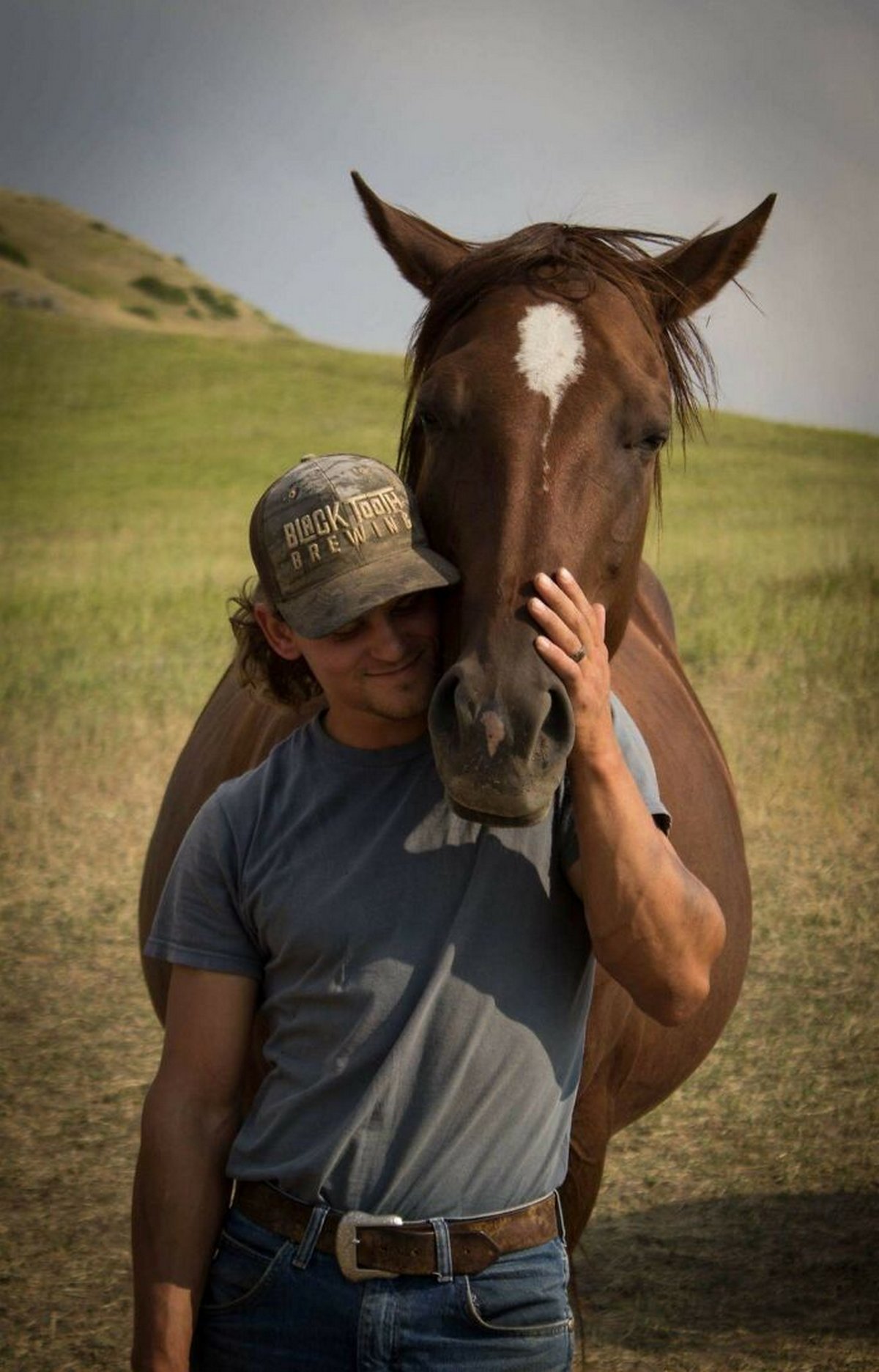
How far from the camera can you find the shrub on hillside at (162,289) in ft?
124

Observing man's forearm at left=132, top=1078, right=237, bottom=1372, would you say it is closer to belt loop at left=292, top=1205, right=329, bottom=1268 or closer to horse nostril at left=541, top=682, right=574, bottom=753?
belt loop at left=292, top=1205, right=329, bottom=1268

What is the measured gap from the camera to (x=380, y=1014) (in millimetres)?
1869

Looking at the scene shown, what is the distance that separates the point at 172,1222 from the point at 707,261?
1.88 metres

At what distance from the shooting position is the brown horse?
1.77m

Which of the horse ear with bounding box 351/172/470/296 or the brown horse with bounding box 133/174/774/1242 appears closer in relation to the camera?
the brown horse with bounding box 133/174/774/1242

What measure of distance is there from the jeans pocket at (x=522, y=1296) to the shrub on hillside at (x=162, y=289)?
37.7 m

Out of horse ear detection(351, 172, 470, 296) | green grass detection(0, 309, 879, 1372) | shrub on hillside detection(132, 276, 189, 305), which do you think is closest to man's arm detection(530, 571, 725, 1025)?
horse ear detection(351, 172, 470, 296)

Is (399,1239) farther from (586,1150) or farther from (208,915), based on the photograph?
(586,1150)

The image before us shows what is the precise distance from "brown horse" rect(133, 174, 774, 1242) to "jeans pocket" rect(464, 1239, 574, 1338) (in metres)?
0.58

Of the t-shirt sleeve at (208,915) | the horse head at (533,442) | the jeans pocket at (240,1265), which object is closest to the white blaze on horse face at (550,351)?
the horse head at (533,442)

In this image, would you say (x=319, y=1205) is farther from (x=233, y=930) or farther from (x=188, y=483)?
(x=188, y=483)

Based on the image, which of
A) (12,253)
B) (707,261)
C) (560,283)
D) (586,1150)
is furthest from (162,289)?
(560,283)

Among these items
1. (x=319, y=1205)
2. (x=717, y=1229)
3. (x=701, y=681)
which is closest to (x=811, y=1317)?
(x=717, y=1229)

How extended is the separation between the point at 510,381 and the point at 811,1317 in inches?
116
